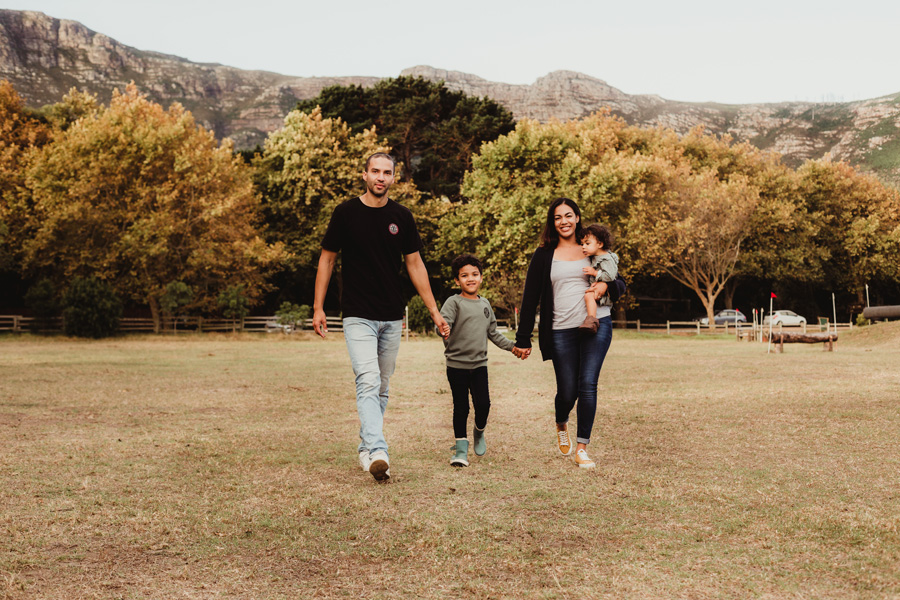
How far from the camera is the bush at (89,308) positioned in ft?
116

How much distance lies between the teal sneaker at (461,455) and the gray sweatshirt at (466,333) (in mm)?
624

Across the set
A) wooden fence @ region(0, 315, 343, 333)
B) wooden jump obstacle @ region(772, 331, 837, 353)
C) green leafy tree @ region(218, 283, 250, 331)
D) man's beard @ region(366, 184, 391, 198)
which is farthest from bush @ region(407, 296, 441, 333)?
man's beard @ region(366, 184, 391, 198)

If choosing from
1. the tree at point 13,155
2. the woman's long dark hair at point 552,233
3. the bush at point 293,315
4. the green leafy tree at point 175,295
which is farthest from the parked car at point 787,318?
the woman's long dark hair at point 552,233

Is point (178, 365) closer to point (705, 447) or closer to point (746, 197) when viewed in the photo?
point (705, 447)

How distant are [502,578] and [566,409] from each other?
3098mm

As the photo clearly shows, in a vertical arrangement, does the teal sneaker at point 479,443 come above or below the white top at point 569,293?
below

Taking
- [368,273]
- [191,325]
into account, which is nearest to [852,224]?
[191,325]

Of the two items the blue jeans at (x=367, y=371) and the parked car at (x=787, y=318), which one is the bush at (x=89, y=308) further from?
the parked car at (x=787, y=318)

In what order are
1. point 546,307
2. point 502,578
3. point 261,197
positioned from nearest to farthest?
point 502,578, point 546,307, point 261,197

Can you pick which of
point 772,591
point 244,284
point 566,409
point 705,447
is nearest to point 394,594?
point 772,591

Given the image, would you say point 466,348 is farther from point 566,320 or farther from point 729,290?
point 729,290

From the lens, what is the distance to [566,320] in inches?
244

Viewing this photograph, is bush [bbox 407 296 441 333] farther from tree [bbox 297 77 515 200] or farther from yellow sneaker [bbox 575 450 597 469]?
yellow sneaker [bbox 575 450 597 469]

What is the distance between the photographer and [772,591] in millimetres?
3158
